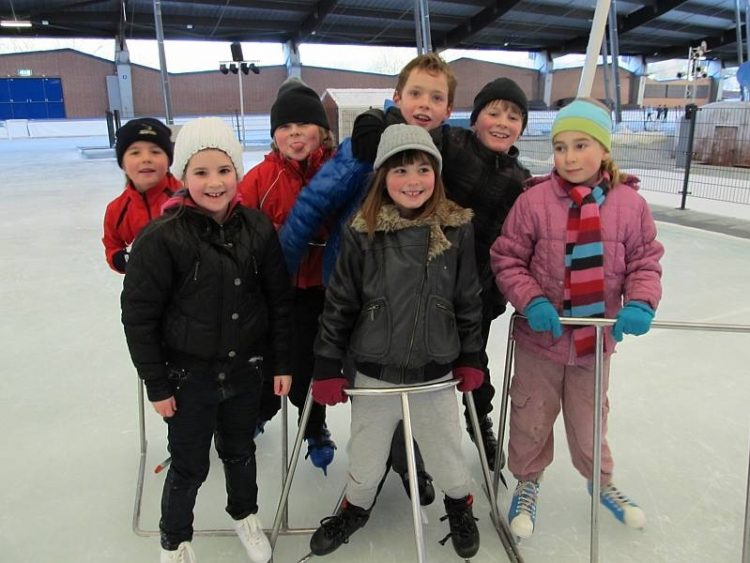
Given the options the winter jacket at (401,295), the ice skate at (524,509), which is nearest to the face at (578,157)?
the winter jacket at (401,295)

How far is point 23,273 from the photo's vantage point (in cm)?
399

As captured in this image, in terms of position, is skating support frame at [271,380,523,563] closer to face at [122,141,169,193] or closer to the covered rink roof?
face at [122,141,169,193]

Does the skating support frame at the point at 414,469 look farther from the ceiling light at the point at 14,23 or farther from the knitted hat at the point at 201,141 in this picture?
the ceiling light at the point at 14,23

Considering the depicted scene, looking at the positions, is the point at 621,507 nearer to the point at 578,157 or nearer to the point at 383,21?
the point at 578,157

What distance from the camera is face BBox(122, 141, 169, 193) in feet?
5.14

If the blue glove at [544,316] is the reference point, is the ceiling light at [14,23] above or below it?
above

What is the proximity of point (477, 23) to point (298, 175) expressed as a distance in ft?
69.9

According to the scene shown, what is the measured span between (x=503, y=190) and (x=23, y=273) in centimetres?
376

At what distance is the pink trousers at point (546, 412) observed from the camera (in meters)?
1.53

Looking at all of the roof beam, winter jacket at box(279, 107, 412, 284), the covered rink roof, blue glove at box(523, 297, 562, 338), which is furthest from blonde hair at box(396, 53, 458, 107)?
the roof beam

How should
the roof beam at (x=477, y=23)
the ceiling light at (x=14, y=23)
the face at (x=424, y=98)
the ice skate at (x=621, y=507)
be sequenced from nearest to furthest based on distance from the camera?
1. the face at (x=424, y=98)
2. the ice skate at (x=621, y=507)
3. the ceiling light at (x=14, y=23)
4. the roof beam at (x=477, y=23)

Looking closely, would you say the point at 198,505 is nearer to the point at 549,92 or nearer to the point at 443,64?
the point at 443,64

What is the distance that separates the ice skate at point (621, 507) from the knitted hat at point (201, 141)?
1.28 m

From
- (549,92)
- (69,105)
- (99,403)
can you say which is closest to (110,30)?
(69,105)
